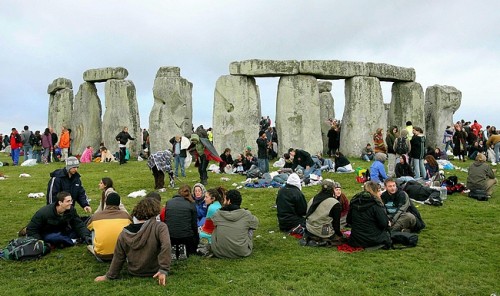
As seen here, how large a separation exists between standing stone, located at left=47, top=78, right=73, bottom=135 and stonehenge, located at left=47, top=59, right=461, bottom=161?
0.08m

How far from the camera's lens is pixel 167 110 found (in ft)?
82.6

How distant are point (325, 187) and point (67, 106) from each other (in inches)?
925

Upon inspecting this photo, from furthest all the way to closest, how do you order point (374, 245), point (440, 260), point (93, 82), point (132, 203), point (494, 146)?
point (93, 82)
point (494, 146)
point (132, 203)
point (374, 245)
point (440, 260)

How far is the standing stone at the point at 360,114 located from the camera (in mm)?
23516

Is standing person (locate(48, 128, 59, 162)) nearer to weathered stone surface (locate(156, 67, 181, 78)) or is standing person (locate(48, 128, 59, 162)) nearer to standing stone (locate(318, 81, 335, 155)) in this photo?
weathered stone surface (locate(156, 67, 181, 78))

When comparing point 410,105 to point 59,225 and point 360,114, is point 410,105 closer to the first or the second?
point 360,114

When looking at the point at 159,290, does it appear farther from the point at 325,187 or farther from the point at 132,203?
the point at 132,203

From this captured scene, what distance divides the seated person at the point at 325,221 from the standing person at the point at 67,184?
4.04 metres

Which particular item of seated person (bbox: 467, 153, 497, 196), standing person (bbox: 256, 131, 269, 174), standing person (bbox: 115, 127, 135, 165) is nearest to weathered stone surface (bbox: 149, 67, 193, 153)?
standing person (bbox: 115, 127, 135, 165)

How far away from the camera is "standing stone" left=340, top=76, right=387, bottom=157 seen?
2352cm

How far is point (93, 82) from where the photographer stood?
2789cm

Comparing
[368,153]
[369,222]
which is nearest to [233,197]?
[369,222]

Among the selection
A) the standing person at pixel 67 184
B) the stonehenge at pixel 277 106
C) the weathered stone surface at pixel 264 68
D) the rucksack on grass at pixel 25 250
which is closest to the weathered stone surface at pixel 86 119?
the stonehenge at pixel 277 106

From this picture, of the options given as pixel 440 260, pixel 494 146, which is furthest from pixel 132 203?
pixel 494 146
